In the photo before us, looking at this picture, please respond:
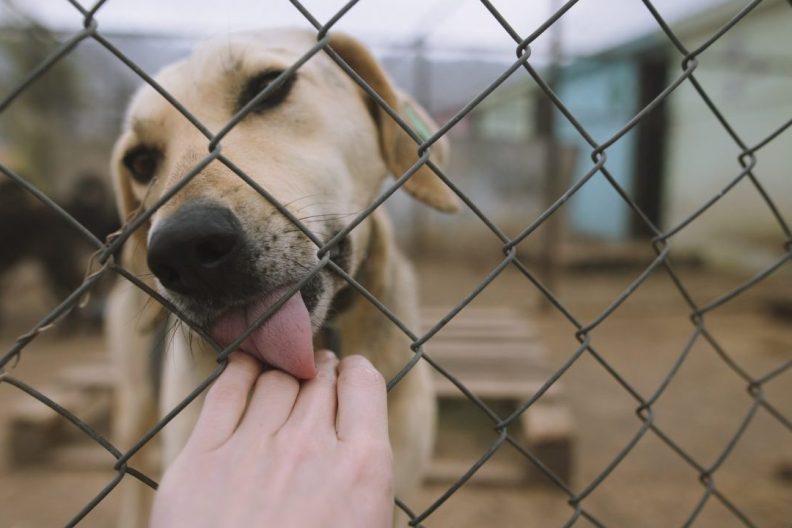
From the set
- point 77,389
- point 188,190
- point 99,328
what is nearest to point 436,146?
point 188,190

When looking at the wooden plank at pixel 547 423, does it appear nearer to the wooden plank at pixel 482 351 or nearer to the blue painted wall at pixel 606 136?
the wooden plank at pixel 482 351

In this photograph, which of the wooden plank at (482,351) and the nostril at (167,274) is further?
the wooden plank at (482,351)

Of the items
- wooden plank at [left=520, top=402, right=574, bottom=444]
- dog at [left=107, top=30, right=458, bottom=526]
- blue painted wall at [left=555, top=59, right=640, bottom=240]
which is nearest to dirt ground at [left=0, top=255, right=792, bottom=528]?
wooden plank at [left=520, top=402, right=574, bottom=444]

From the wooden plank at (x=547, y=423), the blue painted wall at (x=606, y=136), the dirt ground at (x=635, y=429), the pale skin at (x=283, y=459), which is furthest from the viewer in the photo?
the blue painted wall at (x=606, y=136)

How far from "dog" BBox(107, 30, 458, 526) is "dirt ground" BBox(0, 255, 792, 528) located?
1189 millimetres

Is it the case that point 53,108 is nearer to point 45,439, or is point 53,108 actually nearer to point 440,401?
point 45,439

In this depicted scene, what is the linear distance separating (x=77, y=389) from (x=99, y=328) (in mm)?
2263

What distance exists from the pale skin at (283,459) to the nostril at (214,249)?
19 centimetres

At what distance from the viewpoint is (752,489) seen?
8.27ft

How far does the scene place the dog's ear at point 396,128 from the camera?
1.55 metres

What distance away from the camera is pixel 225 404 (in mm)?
663

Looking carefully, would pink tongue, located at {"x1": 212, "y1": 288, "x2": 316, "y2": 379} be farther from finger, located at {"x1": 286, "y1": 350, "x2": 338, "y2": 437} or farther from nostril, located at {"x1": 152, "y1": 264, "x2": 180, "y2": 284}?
nostril, located at {"x1": 152, "y1": 264, "x2": 180, "y2": 284}

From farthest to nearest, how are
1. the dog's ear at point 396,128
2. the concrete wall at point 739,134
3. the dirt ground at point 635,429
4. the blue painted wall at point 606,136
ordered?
the blue painted wall at point 606,136
the concrete wall at point 739,134
the dirt ground at point 635,429
the dog's ear at point 396,128

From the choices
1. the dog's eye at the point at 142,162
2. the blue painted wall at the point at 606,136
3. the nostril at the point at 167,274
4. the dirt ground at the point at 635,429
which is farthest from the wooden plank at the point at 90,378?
the blue painted wall at the point at 606,136
